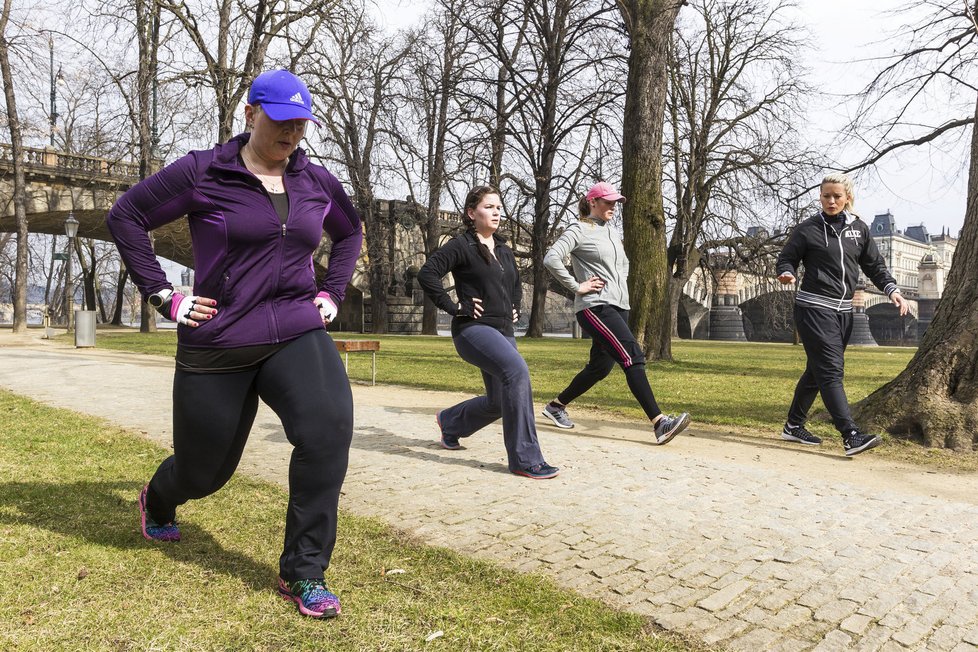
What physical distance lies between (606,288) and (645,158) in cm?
766

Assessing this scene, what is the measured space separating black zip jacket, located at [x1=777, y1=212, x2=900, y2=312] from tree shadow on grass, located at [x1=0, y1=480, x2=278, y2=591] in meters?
4.68

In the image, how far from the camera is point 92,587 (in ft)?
9.61

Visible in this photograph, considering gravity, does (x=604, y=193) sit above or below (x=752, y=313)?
above

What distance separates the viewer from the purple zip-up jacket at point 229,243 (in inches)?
112

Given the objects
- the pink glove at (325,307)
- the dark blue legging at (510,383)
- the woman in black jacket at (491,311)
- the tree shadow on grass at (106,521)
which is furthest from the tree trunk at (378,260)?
the pink glove at (325,307)

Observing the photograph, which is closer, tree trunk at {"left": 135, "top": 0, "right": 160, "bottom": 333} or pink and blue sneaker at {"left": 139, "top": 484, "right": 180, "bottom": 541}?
pink and blue sneaker at {"left": 139, "top": 484, "right": 180, "bottom": 541}

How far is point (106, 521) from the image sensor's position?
380 cm

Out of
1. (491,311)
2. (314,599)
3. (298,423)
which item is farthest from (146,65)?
(314,599)

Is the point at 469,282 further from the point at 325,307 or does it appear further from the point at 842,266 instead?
the point at 842,266

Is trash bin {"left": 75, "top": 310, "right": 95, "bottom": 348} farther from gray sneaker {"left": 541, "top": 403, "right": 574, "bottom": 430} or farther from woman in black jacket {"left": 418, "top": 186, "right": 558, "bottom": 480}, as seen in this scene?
woman in black jacket {"left": 418, "top": 186, "right": 558, "bottom": 480}

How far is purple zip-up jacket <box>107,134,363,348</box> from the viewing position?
2.84 metres

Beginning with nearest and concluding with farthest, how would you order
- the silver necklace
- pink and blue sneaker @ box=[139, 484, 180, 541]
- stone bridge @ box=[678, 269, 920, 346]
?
1. the silver necklace
2. pink and blue sneaker @ box=[139, 484, 180, 541]
3. stone bridge @ box=[678, 269, 920, 346]

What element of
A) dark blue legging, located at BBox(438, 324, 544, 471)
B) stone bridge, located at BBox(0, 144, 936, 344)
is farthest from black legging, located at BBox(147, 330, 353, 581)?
stone bridge, located at BBox(0, 144, 936, 344)

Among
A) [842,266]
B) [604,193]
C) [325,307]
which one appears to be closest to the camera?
[325,307]
